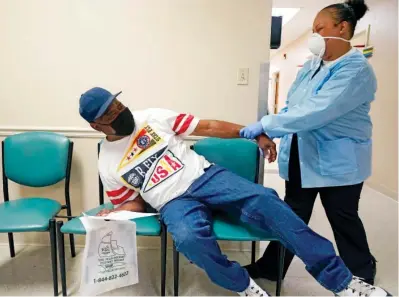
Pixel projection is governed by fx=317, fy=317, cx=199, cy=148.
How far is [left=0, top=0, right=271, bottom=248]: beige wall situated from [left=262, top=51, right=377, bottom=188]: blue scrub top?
1.65ft

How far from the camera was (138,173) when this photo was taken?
4.93 ft

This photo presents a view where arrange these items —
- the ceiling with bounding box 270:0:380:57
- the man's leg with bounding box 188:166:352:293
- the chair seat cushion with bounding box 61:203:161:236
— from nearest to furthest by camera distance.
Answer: the man's leg with bounding box 188:166:352:293, the chair seat cushion with bounding box 61:203:161:236, the ceiling with bounding box 270:0:380:57

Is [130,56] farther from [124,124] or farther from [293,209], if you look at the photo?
[293,209]

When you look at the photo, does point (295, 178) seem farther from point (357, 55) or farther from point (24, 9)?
point (24, 9)

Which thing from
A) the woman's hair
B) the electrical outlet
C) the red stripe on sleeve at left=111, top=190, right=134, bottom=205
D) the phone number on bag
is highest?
the woman's hair

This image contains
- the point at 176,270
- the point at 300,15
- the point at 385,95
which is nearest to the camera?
the point at 176,270

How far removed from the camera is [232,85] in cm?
196

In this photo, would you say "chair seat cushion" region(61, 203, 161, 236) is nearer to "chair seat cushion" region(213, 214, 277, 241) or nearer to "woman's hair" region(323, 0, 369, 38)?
"chair seat cushion" region(213, 214, 277, 241)

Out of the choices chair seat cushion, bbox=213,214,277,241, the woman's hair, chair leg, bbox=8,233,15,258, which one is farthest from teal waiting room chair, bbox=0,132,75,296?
the woman's hair

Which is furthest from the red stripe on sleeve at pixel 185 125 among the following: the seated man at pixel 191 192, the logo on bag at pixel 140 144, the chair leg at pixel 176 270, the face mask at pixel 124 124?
the chair leg at pixel 176 270

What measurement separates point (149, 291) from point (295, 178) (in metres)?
0.97

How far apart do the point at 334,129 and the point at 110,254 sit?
119 cm

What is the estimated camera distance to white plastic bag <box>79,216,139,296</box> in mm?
1436

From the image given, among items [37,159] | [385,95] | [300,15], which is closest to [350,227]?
[37,159]
